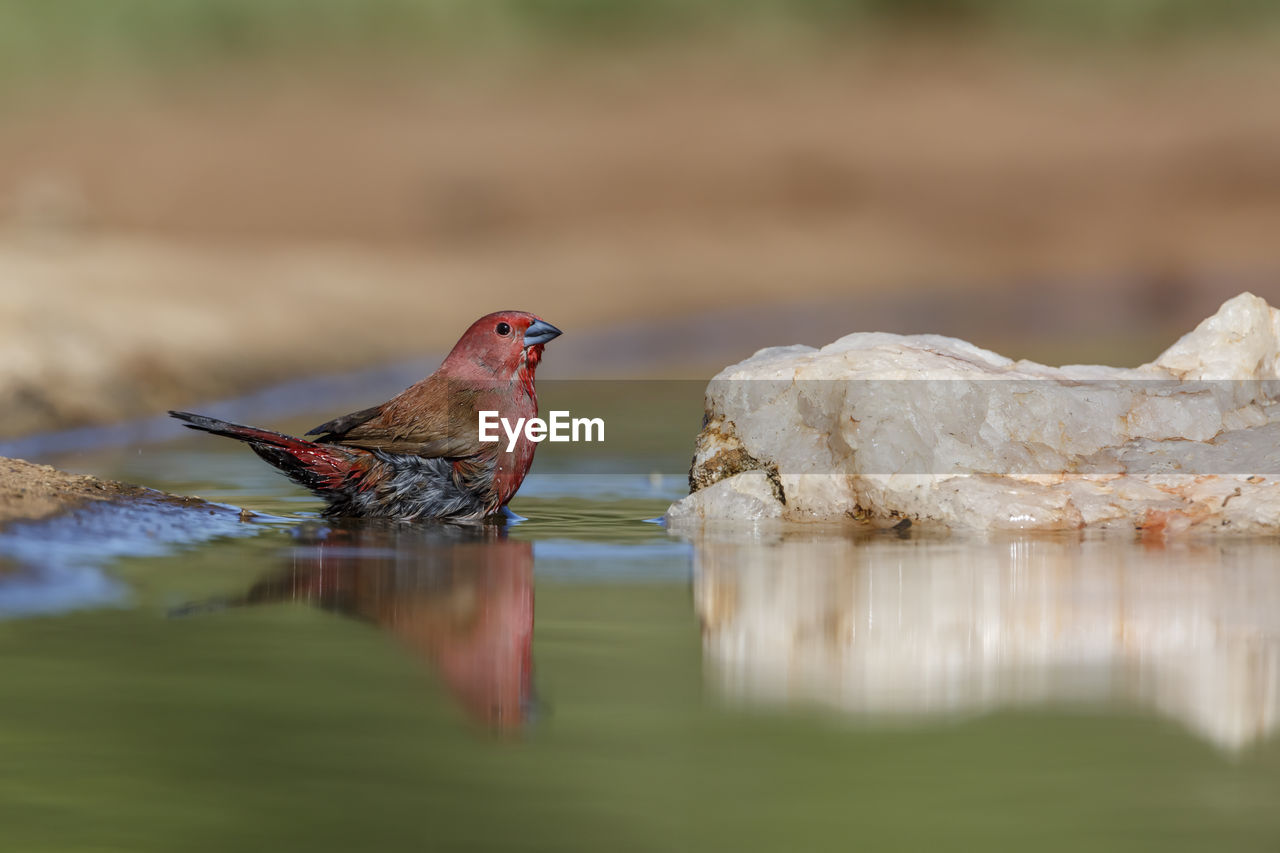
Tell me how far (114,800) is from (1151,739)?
1.74 m

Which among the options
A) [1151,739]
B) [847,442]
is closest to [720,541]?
[847,442]

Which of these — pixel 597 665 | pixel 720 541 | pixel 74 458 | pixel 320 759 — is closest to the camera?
pixel 320 759

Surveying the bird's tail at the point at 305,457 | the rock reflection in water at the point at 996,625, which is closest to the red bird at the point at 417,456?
the bird's tail at the point at 305,457

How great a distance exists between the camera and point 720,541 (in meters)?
5.89

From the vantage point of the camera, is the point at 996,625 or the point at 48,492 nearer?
the point at 996,625

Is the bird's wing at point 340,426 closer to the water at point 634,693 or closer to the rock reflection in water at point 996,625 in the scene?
the water at point 634,693

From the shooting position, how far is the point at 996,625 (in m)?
4.25

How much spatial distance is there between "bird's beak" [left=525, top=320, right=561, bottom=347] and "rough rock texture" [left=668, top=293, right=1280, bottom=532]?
26.3 inches

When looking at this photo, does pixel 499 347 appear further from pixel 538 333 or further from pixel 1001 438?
pixel 1001 438

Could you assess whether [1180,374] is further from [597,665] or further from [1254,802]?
[1254,802]

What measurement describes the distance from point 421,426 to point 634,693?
3.16m

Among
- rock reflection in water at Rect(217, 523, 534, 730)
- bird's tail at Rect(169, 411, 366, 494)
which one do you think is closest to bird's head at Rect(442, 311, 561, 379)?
bird's tail at Rect(169, 411, 366, 494)

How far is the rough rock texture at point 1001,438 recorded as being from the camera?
20.2 ft

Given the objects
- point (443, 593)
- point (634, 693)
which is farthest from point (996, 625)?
point (443, 593)
